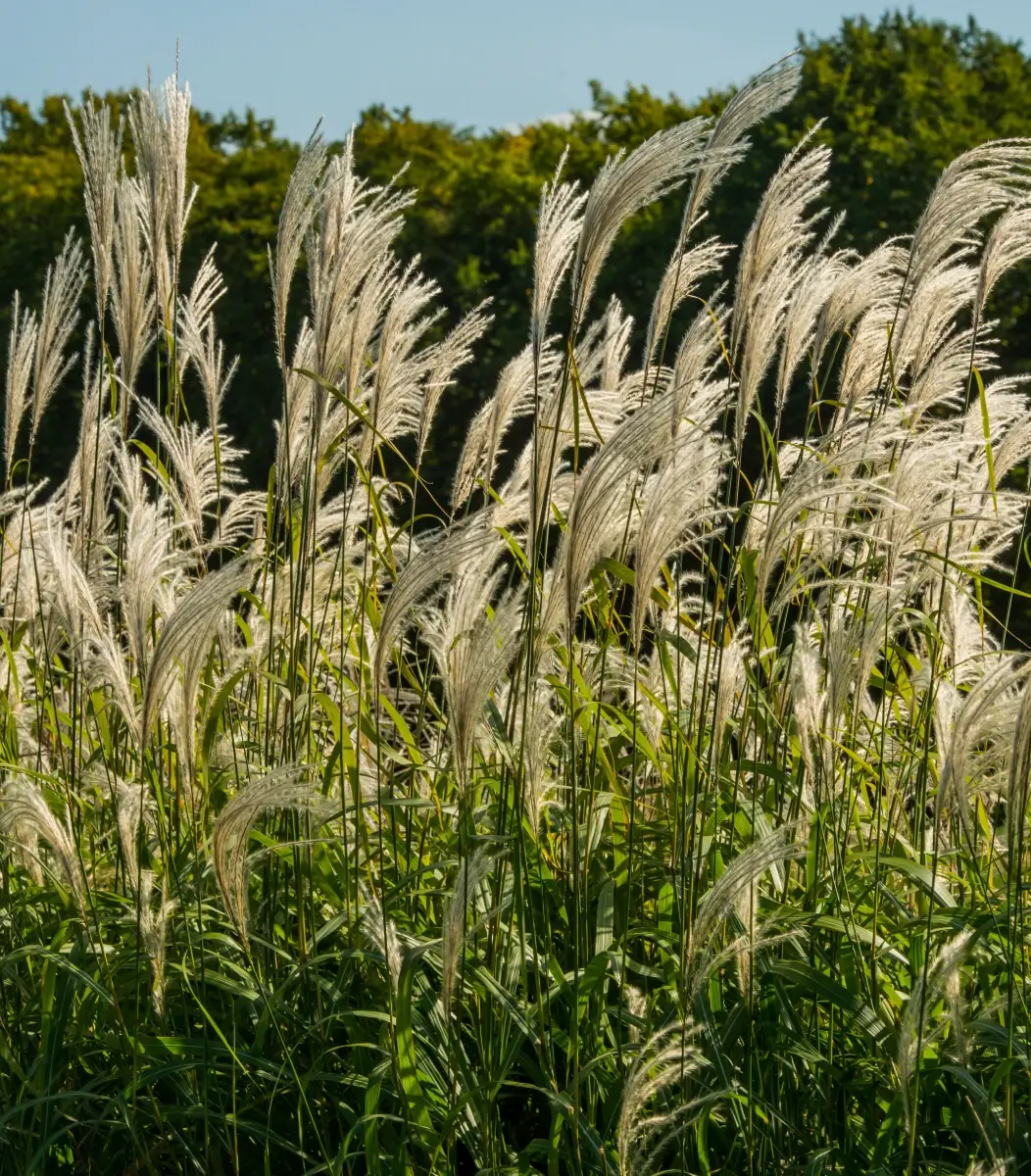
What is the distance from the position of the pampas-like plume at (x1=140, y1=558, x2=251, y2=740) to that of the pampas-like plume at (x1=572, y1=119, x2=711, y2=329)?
24.3 inches

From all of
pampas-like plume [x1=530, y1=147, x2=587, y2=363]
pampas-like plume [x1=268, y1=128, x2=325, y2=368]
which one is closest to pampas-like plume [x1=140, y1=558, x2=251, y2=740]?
pampas-like plume [x1=530, y1=147, x2=587, y2=363]

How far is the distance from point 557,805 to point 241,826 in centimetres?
88

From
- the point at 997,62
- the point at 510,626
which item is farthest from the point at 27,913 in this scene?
the point at 997,62

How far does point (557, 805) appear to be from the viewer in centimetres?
264

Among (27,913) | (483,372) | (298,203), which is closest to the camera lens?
(298,203)

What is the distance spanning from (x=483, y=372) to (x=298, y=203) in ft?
19.0

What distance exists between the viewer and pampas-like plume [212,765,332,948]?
185 centimetres

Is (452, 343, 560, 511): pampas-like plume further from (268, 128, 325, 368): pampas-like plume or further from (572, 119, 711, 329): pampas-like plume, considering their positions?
(572, 119, 711, 329): pampas-like plume

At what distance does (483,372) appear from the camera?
8.21 metres

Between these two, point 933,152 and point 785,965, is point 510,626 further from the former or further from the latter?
point 933,152

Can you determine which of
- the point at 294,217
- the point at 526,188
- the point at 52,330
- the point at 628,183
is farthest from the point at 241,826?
the point at 526,188

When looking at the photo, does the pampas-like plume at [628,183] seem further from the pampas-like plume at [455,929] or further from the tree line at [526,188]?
the tree line at [526,188]

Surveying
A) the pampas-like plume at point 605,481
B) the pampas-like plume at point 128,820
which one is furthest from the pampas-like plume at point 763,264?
the pampas-like plume at point 128,820

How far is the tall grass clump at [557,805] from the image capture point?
1973 mm
